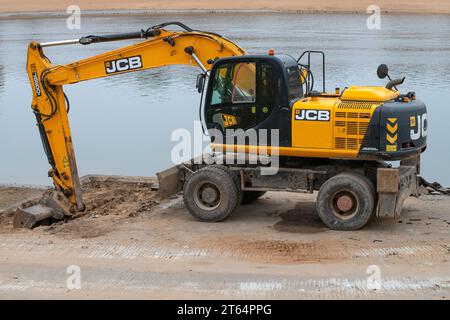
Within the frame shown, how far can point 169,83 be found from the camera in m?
31.0

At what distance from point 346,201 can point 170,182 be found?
9.66 ft

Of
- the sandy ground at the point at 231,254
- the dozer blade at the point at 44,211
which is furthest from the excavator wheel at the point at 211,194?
the dozer blade at the point at 44,211

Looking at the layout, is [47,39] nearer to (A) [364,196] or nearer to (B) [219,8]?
(B) [219,8]

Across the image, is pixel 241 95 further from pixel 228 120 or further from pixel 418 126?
pixel 418 126

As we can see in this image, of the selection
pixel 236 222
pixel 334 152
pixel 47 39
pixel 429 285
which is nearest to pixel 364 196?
pixel 334 152

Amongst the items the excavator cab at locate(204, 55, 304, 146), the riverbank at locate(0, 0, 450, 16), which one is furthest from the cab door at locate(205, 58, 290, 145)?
the riverbank at locate(0, 0, 450, 16)

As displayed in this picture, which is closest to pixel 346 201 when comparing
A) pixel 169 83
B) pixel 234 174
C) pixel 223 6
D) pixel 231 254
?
pixel 234 174

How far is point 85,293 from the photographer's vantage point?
32.4 feet

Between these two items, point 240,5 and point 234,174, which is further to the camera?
point 240,5

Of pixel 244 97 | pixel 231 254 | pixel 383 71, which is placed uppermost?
pixel 383 71

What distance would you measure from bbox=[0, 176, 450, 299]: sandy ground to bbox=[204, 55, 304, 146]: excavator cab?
62.8 inches

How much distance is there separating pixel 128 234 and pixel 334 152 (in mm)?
3273

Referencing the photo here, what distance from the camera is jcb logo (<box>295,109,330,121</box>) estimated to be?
12.8 meters

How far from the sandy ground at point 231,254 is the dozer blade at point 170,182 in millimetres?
432
